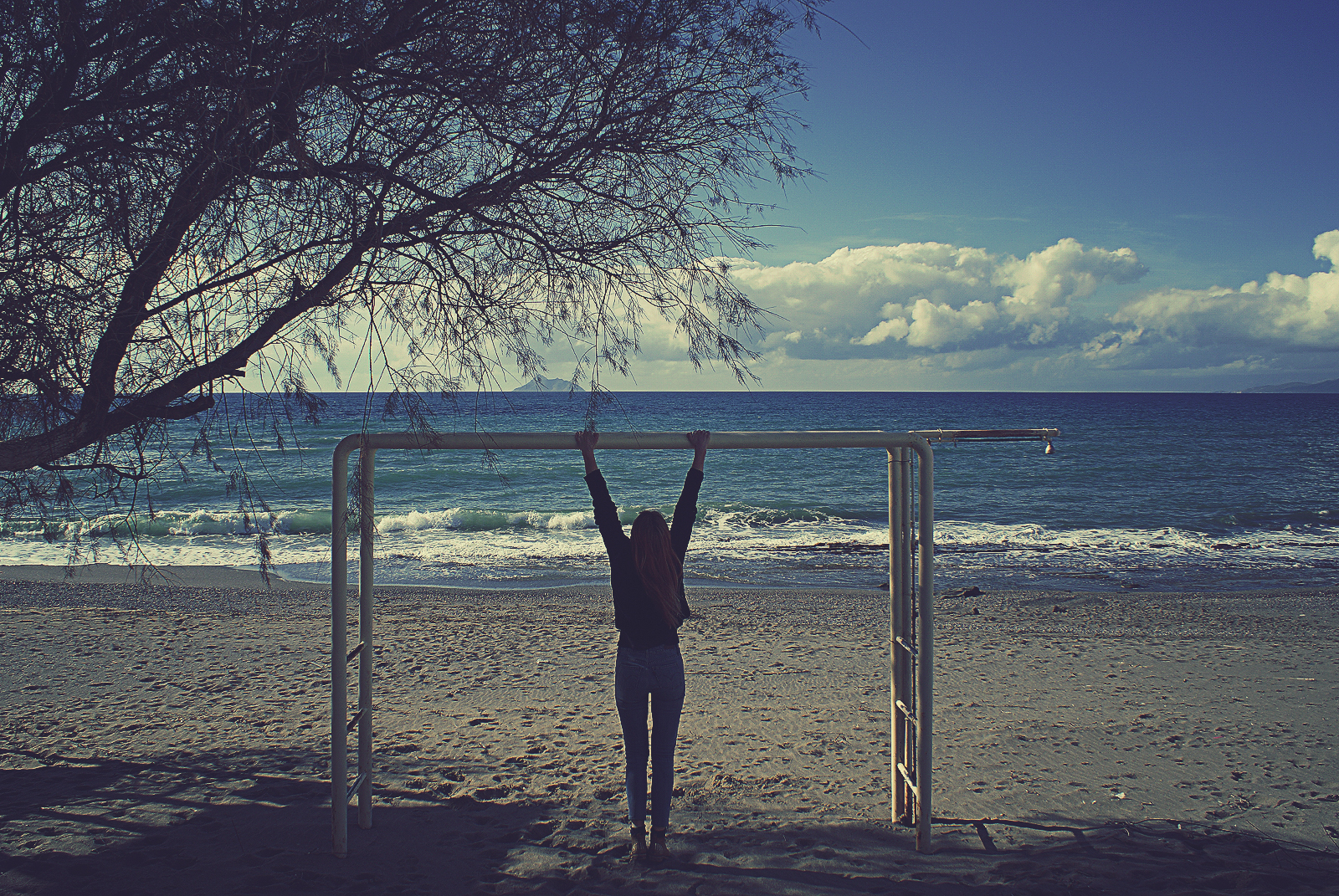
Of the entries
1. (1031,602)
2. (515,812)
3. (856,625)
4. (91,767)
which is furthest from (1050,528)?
(91,767)

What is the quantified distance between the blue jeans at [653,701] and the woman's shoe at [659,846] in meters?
0.24

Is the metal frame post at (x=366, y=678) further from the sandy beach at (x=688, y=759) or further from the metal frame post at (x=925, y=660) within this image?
the metal frame post at (x=925, y=660)

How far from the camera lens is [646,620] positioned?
3531 mm

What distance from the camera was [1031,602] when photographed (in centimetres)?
1145

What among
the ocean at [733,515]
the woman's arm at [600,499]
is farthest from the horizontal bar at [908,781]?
the ocean at [733,515]

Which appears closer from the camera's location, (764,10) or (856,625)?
(764,10)

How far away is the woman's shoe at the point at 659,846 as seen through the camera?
3824mm

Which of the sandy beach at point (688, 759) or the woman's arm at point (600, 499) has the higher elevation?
the woman's arm at point (600, 499)

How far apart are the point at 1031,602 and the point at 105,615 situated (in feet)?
40.6

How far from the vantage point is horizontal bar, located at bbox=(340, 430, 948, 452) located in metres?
3.64

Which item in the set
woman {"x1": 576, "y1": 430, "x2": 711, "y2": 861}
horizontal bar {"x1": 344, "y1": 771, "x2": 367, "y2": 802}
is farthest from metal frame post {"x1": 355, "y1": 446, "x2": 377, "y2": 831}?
woman {"x1": 576, "y1": 430, "x2": 711, "y2": 861}

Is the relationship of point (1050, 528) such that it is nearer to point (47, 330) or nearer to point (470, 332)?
point (470, 332)

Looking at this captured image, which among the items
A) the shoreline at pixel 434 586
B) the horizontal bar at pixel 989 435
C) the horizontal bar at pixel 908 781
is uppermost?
the horizontal bar at pixel 989 435

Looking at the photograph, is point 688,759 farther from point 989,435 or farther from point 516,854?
point 989,435
